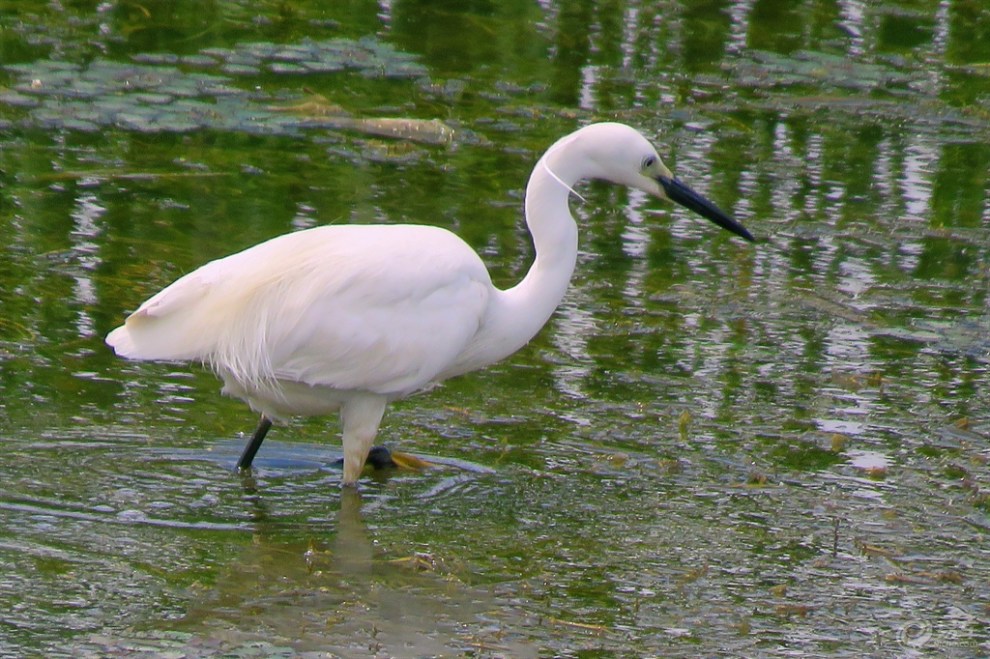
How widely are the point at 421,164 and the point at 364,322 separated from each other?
3894 millimetres

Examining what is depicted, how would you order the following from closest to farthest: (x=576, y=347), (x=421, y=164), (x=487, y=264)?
(x=576, y=347)
(x=487, y=264)
(x=421, y=164)

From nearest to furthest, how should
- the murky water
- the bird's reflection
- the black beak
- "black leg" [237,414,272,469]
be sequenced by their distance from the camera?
the bird's reflection
the murky water
"black leg" [237,414,272,469]
the black beak

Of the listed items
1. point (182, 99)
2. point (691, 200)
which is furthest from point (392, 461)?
point (182, 99)

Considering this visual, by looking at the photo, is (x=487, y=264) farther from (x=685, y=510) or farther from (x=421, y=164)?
(x=685, y=510)

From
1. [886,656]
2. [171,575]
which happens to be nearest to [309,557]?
[171,575]

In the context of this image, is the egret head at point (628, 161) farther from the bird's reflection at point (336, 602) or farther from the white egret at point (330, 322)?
the bird's reflection at point (336, 602)

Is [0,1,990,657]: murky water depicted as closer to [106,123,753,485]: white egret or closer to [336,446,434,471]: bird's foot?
[336,446,434,471]: bird's foot

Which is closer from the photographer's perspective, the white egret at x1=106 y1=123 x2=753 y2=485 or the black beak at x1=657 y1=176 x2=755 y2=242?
the white egret at x1=106 y1=123 x2=753 y2=485

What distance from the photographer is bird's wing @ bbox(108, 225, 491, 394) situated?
586cm

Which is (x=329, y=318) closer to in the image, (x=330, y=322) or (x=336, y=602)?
(x=330, y=322)

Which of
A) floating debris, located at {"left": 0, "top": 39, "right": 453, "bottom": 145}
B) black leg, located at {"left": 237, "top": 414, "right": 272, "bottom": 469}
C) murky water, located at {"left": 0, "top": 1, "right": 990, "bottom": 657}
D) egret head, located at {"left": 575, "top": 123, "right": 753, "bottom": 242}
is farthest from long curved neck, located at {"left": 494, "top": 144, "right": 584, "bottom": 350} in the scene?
floating debris, located at {"left": 0, "top": 39, "right": 453, "bottom": 145}

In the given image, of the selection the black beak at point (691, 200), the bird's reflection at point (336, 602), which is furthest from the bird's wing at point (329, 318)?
the black beak at point (691, 200)

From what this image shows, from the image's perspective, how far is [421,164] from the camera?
9.73 m

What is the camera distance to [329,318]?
5930 mm
